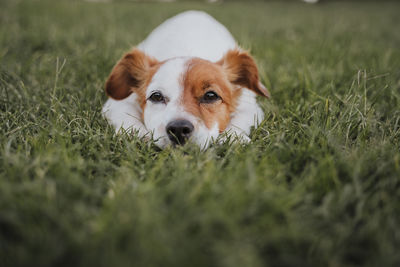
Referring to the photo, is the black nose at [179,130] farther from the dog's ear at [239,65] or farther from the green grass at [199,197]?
the dog's ear at [239,65]

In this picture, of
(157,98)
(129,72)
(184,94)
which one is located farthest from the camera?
(129,72)

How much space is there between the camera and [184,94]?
78.7 inches

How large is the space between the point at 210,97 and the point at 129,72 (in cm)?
91

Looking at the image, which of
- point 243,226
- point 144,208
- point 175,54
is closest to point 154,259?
point 144,208

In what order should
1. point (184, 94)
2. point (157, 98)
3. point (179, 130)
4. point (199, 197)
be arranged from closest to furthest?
point (199, 197)
point (179, 130)
point (184, 94)
point (157, 98)

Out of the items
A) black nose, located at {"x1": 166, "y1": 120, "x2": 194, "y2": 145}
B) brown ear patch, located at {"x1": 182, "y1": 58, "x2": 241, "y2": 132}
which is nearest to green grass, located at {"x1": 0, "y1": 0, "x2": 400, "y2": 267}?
black nose, located at {"x1": 166, "y1": 120, "x2": 194, "y2": 145}

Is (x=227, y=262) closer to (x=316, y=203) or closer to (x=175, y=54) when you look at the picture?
(x=316, y=203)

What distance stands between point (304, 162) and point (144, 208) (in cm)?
92

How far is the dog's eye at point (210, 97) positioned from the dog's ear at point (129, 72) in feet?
2.24

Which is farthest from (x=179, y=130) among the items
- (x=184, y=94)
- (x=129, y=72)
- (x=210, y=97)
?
(x=129, y=72)

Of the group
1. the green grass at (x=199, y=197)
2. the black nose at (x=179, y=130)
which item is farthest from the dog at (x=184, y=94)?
the green grass at (x=199, y=197)

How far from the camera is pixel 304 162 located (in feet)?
4.93

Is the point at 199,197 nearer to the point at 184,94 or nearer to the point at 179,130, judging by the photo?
the point at 179,130

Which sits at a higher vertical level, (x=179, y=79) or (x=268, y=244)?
(x=179, y=79)
